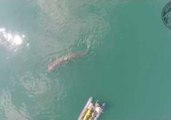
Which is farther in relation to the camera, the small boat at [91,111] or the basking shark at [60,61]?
the basking shark at [60,61]

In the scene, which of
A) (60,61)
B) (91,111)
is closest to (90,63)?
(60,61)

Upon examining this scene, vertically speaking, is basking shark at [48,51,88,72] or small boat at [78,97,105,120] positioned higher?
basking shark at [48,51,88,72]

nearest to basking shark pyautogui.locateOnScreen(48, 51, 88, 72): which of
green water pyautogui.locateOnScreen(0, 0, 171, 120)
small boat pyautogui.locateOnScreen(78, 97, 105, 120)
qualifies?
green water pyautogui.locateOnScreen(0, 0, 171, 120)

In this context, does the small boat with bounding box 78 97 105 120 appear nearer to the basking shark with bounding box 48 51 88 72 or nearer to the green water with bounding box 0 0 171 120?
the green water with bounding box 0 0 171 120

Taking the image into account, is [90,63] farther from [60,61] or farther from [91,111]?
[91,111]

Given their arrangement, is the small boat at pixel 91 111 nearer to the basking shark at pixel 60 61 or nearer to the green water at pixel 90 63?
the green water at pixel 90 63

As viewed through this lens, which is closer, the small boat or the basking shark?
the small boat

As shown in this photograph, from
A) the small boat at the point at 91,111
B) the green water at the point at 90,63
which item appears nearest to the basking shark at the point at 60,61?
the green water at the point at 90,63
